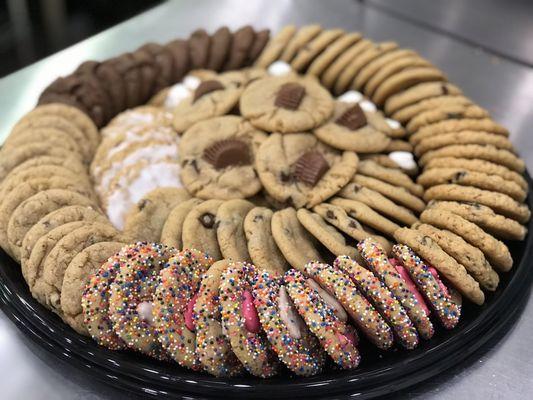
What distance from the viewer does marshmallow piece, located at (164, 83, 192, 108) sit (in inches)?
97.6

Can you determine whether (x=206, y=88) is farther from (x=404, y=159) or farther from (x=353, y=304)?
(x=353, y=304)

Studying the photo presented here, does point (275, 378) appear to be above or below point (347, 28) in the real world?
below

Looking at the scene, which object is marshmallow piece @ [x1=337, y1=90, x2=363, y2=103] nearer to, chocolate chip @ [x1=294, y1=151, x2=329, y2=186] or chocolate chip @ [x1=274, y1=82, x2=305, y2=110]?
chocolate chip @ [x1=274, y1=82, x2=305, y2=110]

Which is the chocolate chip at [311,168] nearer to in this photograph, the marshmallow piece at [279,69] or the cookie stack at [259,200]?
the cookie stack at [259,200]

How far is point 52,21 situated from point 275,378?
2861mm

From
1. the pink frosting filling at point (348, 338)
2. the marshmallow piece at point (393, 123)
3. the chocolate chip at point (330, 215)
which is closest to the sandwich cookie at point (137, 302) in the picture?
the pink frosting filling at point (348, 338)

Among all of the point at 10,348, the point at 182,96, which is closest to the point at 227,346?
the point at 10,348

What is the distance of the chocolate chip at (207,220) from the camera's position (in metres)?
1.87

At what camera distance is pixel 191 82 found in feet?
8.33

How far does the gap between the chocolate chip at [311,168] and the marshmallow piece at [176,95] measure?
2.22 feet

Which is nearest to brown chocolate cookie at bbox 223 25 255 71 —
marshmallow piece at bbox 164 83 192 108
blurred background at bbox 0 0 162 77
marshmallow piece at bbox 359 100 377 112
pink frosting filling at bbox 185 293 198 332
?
marshmallow piece at bbox 164 83 192 108

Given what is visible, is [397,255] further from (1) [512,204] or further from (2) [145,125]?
→ (2) [145,125]

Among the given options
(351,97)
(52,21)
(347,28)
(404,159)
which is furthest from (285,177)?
(52,21)

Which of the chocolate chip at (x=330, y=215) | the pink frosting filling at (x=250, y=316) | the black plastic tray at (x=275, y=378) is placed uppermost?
the pink frosting filling at (x=250, y=316)
